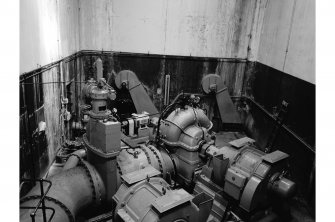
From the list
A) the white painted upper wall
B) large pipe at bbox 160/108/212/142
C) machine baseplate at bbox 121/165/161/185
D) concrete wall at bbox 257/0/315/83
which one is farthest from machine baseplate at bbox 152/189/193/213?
the white painted upper wall

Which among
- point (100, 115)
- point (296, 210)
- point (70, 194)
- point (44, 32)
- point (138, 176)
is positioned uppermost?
point (44, 32)

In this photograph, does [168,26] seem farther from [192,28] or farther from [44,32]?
[44,32]

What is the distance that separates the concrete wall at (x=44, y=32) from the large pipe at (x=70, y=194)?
1276 millimetres

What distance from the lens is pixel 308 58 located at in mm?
4312

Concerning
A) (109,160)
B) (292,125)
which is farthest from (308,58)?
(109,160)

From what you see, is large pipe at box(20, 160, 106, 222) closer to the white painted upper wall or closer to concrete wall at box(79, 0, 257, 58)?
the white painted upper wall

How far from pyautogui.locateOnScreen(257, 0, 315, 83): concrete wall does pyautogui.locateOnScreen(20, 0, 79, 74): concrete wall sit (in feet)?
13.5

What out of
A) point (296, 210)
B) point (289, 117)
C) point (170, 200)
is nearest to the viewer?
point (170, 200)

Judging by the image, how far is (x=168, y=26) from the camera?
6340mm

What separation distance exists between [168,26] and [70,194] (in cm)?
478

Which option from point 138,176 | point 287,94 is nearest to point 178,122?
point 138,176

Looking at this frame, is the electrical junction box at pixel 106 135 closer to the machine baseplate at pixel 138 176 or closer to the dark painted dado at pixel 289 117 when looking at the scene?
the machine baseplate at pixel 138 176

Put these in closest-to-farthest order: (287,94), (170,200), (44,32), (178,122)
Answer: (170,200), (44,32), (178,122), (287,94)

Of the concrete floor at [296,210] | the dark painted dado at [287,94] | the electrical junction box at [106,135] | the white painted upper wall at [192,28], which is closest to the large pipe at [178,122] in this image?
the concrete floor at [296,210]
